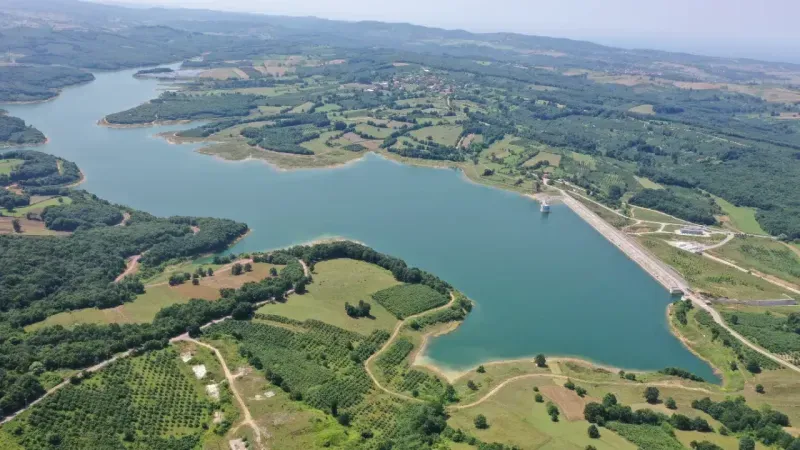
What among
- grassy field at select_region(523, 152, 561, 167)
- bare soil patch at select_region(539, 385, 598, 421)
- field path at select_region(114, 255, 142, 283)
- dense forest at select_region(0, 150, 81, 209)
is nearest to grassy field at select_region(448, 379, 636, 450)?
bare soil patch at select_region(539, 385, 598, 421)

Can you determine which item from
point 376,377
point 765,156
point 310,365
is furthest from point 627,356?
point 765,156

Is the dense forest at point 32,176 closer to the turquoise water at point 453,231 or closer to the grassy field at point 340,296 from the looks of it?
the turquoise water at point 453,231

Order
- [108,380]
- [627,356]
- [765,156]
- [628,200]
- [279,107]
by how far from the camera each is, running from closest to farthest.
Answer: [108,380] < [627,356] < [628,200] < [765,156] < [279,107]

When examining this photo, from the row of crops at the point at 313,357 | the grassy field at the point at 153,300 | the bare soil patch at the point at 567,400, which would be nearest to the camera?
the bare soil patch at the point at 567,400

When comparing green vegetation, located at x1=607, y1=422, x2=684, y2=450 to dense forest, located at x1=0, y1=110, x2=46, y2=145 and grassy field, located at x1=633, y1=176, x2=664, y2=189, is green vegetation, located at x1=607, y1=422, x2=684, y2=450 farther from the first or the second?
dense forest, located at x1=0, y1=110, x2=46, y2=145

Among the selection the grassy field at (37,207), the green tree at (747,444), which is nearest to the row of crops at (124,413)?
the green tree at (747,444)

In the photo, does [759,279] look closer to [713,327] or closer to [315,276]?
[713,327]
